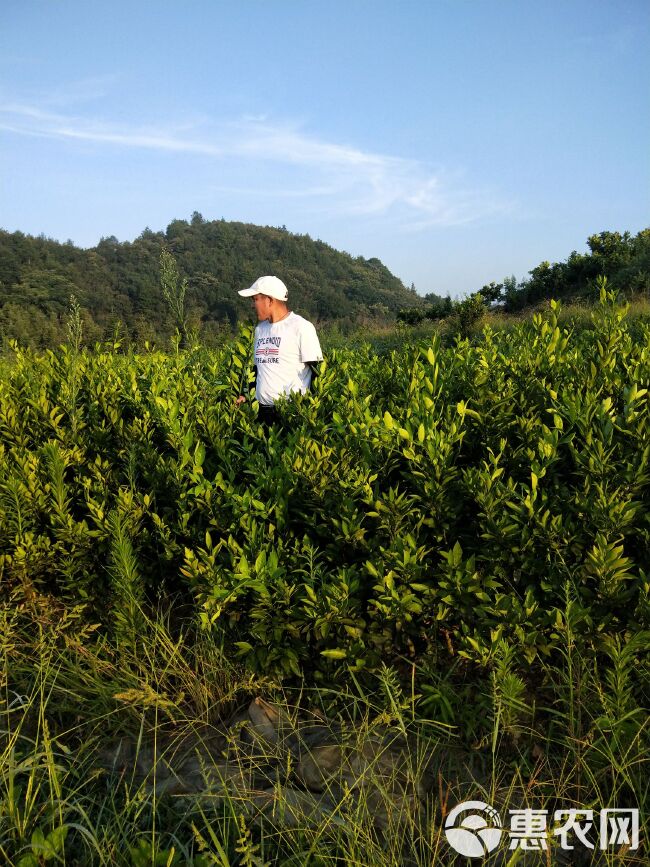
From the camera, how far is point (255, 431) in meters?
Result: 3.71

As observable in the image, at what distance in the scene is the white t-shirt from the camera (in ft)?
16.0

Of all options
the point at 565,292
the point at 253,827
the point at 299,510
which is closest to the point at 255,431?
the point at 299,510

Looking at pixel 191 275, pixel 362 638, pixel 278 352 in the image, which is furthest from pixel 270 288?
pixel 191 275

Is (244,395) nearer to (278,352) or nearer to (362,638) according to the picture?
(278,352)

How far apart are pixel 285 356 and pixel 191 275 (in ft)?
190

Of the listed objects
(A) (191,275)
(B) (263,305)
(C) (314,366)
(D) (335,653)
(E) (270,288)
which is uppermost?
(A) (191,275)

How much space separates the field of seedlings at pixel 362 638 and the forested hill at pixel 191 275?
118 ft

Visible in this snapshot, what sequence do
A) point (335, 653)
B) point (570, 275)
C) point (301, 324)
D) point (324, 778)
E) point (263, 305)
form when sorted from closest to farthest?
point (324, 778) < point (335, 653) < point (301, 324) < point (263, 305) < point (570, 275)

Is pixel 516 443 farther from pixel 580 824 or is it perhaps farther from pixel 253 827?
pixel 253 827

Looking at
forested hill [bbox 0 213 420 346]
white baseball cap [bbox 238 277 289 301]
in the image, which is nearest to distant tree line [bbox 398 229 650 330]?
forested hill [bbox 0 213 420 346]

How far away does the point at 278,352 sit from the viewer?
493 cm

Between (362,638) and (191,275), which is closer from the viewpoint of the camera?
(362,638)

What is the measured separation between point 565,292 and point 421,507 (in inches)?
1186

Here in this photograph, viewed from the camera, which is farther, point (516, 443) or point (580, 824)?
point (516, 443)
